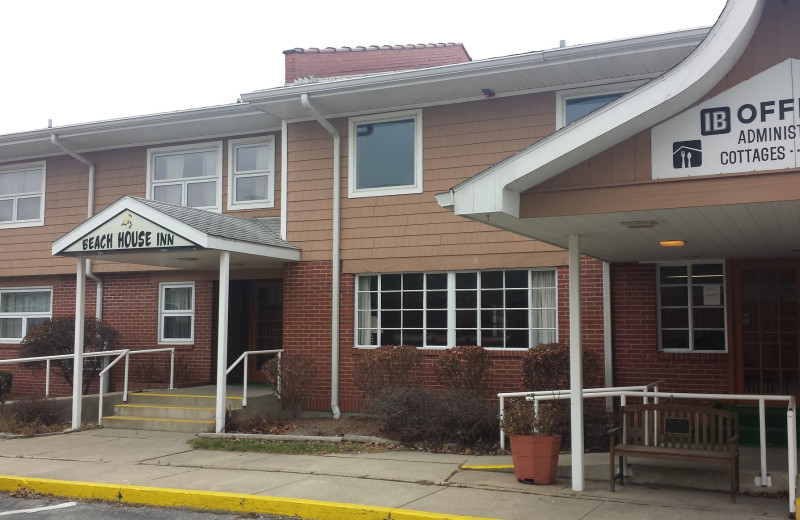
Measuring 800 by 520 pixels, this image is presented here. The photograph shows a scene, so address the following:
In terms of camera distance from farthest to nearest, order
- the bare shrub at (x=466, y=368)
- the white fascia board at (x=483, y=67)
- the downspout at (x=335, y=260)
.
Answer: the downspout at (x=335, y=260) → the bare shrub at (x=466, y=368) → the white fascia board at (x=483, y=67)

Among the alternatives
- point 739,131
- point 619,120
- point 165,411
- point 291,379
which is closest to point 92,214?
point 165,411

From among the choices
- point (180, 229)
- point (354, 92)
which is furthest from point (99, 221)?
point (354, 92)

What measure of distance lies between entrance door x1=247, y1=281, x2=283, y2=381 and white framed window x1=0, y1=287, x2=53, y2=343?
15.2 ft

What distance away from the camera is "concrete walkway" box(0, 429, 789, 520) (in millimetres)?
7125

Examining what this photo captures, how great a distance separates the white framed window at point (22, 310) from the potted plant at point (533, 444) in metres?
12.2

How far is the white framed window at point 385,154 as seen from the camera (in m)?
13.0

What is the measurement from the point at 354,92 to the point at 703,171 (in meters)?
7.38

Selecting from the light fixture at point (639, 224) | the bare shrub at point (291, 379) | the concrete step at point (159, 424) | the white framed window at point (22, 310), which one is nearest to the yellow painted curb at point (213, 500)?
the light fixture at point (639, 224)

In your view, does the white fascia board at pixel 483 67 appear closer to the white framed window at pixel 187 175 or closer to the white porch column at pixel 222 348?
the white framed window at pixel 187 175

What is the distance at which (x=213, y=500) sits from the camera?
311 inches

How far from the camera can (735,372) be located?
416 inches

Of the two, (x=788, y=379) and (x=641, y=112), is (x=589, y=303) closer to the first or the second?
(x=788, y=379)

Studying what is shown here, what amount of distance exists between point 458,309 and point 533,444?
4.72 metres

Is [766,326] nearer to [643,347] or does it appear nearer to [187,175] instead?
[643,347]
